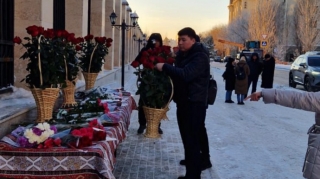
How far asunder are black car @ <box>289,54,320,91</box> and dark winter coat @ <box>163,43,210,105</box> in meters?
14.6

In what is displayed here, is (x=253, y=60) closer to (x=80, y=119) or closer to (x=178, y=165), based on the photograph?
(x=178, y=165)

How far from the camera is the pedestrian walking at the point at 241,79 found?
44.3 ft

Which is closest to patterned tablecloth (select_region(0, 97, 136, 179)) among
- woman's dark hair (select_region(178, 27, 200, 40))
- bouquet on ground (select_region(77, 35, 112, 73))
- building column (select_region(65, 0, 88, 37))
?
woman's dark hair (select_region(178, 27, 200, 40))

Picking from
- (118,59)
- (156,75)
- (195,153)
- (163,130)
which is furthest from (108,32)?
(195,153)

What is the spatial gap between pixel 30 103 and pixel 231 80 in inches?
358

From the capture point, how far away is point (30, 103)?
604 centimetres

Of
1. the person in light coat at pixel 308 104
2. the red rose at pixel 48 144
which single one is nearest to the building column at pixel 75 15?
the red rose at pixel 48 144

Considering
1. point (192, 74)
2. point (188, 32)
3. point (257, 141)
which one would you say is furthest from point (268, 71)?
point (192, 74)

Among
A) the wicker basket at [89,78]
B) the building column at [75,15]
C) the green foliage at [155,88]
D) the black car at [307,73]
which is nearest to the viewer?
the green foliage at [155,88]

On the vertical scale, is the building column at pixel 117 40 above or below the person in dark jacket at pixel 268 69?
above

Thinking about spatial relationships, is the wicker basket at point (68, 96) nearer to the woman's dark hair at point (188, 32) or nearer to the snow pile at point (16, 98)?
the snow pile at point (16, 98)

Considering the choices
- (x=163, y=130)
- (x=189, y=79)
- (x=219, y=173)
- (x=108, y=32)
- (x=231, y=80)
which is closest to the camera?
(x=189, y=79)

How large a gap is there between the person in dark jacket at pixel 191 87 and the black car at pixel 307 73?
14.6 metres

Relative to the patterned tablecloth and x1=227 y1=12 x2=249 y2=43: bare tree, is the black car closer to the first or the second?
the patterned tablecloth
